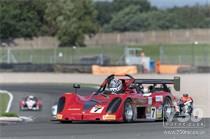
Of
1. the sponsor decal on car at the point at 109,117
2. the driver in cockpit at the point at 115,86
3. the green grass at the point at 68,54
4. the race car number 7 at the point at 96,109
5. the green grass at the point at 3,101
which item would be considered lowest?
the green grass at the point at 3,101

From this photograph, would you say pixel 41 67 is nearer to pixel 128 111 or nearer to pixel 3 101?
pixel 3 101

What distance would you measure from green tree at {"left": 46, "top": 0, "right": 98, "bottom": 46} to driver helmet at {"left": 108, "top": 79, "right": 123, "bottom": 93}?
67958 millimetres

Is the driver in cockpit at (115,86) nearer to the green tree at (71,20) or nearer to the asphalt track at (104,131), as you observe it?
the asphalt track at (104,131)

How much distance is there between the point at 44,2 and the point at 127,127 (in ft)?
236

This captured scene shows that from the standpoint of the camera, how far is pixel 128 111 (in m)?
15.3

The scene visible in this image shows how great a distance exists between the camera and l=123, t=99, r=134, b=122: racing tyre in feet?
49.8

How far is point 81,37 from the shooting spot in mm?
85750

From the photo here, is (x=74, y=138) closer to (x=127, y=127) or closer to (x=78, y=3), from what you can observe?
(x=127, y=127)

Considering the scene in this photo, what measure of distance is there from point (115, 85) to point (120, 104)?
0.93 metres

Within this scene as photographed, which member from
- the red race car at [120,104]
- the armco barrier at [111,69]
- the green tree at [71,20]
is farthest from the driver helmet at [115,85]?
the green tree at [71,20]

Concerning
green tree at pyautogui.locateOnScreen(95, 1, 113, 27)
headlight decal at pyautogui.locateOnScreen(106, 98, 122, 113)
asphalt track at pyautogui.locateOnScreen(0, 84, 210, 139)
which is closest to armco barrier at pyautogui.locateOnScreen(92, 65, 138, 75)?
asphalt track at pyautogui.locateOnScreen(0, 84, 210, 139)

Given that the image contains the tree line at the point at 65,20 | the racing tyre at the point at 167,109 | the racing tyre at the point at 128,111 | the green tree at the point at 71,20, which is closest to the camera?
the racing tyre at the point at 128,111

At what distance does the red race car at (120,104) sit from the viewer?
589 inches

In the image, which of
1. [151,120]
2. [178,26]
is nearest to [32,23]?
[178,26]
